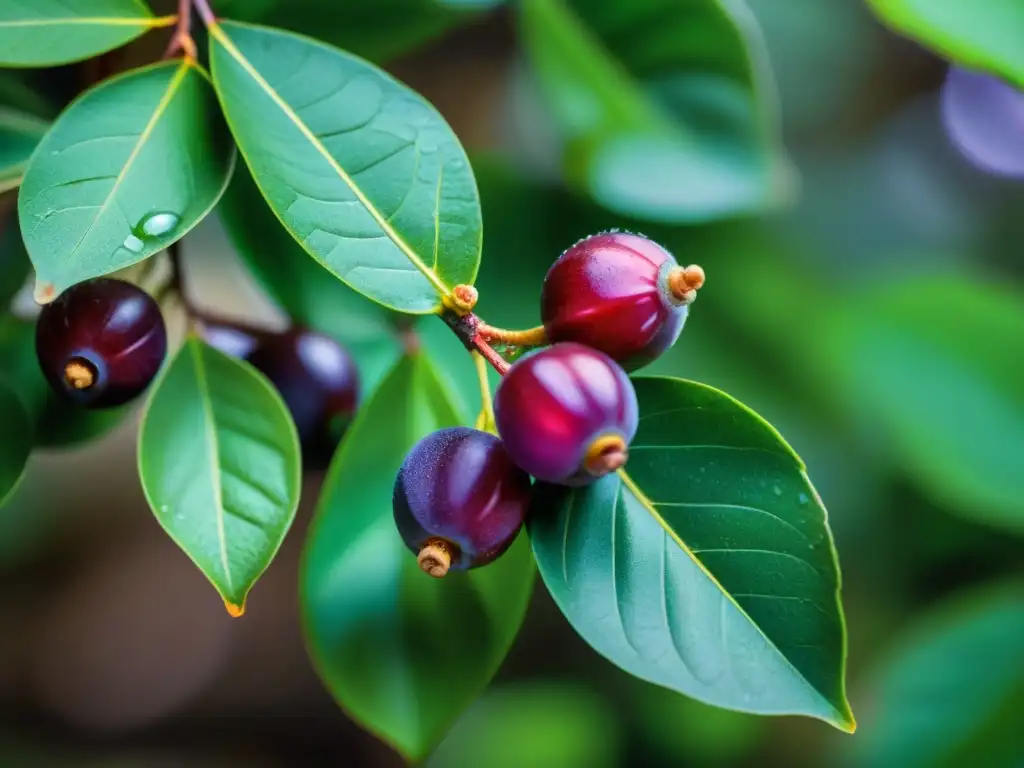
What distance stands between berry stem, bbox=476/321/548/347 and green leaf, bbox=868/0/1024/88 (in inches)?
14.3

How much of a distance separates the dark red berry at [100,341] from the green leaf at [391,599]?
169 millimetres

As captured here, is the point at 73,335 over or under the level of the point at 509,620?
over

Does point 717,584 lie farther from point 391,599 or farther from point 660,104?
point 660,104

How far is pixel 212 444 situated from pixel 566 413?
0.90 ft

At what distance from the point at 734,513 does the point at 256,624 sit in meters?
1.60

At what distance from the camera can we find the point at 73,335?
0.56m

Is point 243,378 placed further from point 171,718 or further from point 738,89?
point 171,718

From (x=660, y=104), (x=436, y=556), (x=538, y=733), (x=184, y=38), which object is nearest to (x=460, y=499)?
(x=436, y=556)

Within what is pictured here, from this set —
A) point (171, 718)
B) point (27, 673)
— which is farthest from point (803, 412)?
point (27, 673)

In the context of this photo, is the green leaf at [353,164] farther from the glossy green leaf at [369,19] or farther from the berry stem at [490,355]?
the glossy green leaf at [369,19]

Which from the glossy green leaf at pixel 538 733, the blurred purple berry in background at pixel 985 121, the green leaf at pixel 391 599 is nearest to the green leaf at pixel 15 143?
the green leaf at pixel 391 599

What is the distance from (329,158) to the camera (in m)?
0.56

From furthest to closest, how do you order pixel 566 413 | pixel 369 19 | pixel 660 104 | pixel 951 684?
1. pixel 951 684
2. pixel 660 104
3. pixel 369 19
4. pixel 566 413

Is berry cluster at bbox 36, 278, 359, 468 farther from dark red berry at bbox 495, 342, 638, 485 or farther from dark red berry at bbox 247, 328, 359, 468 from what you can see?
dark red berry at bbox 495, 342, 638, 485
